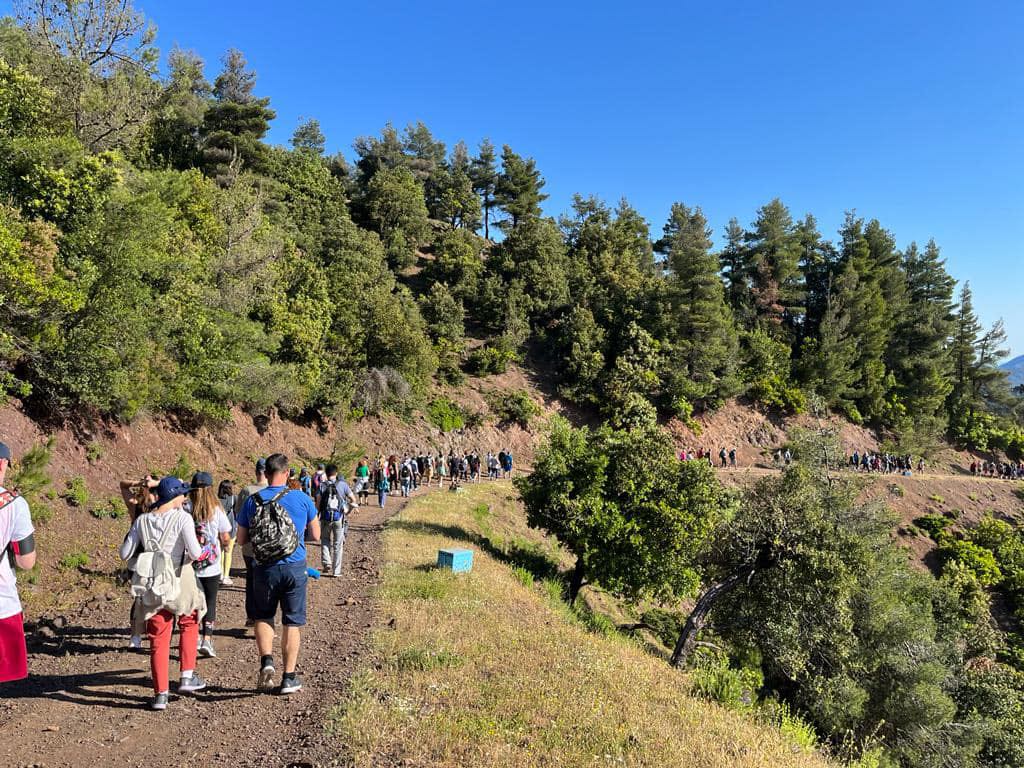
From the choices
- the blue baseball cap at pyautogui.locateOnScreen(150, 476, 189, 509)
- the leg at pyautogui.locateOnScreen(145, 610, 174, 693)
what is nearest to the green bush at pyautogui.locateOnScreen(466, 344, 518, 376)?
the blue baseball cap at pyautogui.locateOnScreen(150, 476, 189, 509)

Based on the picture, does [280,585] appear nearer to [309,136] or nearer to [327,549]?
[327,549]

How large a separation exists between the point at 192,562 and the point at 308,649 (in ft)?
8.43

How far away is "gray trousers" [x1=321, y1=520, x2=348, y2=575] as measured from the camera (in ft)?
33.8

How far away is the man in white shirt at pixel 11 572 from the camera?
3.92 meters

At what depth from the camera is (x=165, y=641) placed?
4.89 meters

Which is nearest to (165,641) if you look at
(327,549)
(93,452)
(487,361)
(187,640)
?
(187,640)

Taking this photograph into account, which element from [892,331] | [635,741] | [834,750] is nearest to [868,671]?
[834,750]

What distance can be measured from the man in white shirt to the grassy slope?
2.43 metres

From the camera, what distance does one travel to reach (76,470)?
1334 centimetres

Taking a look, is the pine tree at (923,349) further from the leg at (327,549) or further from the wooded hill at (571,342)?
the leg at (327,549)

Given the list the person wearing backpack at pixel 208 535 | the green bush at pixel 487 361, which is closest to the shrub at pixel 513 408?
the green bush at pixel 487 361

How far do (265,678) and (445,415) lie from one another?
31.0 metres

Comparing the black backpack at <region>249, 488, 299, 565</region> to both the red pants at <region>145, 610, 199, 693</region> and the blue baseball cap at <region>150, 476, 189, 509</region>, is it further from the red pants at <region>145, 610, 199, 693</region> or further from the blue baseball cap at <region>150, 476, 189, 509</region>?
the red pants at <region>145, 610, 199, 693</region>

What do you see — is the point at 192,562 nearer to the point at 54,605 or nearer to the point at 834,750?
the point at 54,605
